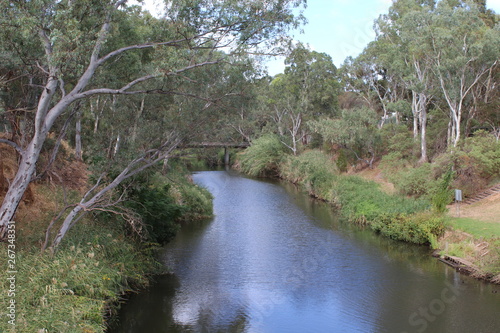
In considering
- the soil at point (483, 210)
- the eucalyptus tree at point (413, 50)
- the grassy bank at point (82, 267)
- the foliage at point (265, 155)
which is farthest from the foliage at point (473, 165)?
the foliage at point (265, 155)

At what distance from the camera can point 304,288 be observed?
627 inches

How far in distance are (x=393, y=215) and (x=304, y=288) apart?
351 inches

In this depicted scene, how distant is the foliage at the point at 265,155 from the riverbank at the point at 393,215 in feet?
21.0

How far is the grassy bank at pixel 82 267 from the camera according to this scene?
9.95 metres

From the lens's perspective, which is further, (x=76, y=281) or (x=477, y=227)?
(x=477, y=227)

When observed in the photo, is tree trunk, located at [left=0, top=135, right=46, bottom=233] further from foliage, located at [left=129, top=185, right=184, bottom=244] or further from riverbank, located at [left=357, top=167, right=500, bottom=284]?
riverbank, located at [left=357, top=167, right=500, bottom=284]

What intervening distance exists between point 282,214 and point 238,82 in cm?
1485

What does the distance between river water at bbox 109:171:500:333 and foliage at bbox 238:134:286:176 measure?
24.2 meters

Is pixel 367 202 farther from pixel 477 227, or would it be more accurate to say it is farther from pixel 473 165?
pixel 477 227

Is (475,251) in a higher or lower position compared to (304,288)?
higher

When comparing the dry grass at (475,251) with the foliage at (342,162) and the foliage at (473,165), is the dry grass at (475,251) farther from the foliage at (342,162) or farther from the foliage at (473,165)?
the foliage at (342,162)

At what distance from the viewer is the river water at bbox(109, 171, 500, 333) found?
13.1 metres

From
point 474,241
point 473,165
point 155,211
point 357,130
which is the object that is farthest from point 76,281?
point 357,130

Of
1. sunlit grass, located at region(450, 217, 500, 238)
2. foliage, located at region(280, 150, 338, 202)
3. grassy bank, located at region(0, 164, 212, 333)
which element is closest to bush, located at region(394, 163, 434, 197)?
sunlit grass, located at region(450, 217, 500, 238)
